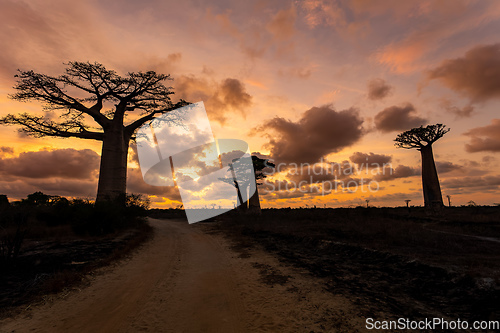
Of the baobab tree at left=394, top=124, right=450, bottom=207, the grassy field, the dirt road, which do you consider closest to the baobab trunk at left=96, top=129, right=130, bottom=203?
the grassy field

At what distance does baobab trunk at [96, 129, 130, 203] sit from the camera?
18500mm

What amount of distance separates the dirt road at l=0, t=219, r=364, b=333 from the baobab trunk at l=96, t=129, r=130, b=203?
12.5 metres

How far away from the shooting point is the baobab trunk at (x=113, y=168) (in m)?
18.5

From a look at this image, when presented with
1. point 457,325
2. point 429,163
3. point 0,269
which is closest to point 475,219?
point 429,163

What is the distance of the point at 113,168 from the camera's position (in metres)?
19.2

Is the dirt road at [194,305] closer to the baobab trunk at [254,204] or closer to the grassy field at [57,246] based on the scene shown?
the grassy field at [57,246]

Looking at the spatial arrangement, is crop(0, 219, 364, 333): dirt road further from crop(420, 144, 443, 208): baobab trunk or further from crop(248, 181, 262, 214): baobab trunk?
crop(420, 144, 443, 208): baobab trunk

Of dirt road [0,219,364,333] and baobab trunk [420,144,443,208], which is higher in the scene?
baobab trunk [420,144,443,208]

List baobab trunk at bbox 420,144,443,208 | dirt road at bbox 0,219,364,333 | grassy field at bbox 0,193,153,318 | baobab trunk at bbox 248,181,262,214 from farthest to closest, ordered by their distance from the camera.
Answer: baobab trunk at bbox 248,181,262,214, baobab trunk at bbox 420,144,443,208, grassy field at bbox 0,193,153,318, dirt road at bbox 0,219,364,333

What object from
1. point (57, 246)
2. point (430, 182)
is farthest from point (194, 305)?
point (430, 182)

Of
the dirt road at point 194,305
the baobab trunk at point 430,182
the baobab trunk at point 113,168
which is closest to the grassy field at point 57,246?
the dirt road at point 194,305

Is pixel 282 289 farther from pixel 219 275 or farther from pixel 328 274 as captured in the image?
pixel 219 275

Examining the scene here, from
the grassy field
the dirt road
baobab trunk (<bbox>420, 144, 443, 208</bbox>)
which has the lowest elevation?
the dirt road

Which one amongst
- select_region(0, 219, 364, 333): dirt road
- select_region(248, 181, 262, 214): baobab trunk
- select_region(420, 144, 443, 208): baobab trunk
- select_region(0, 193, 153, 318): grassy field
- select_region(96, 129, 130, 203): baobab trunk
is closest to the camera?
select_region(0, 219, 364, 333): dirt road
